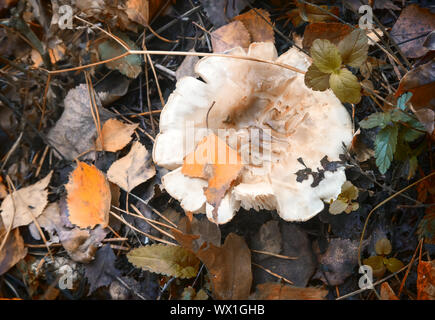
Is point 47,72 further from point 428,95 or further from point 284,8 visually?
point 428,95

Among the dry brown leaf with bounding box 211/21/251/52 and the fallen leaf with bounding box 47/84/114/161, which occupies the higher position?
the dry brown leaf with bounding box 211/21/251/52

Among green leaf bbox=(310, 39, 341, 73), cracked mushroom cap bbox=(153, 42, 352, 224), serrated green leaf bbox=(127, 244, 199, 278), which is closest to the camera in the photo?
green leaf bbox=(310, 39, 341, 73)

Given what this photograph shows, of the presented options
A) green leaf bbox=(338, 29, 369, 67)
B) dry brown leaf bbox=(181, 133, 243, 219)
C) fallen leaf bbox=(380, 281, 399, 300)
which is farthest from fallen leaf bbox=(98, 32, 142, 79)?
fallen leaf bbox=(380, 281, 399, 300)

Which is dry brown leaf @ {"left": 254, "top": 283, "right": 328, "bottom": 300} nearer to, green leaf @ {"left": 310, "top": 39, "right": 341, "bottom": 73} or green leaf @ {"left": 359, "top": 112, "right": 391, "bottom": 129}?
green leaf @ {"left": 359, "top": 112, "right": 391, "bottom": 129}

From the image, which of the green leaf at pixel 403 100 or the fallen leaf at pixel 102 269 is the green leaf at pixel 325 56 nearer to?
the green leaf at pixel 403 100

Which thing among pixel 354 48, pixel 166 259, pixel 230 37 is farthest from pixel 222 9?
pixel 166 259

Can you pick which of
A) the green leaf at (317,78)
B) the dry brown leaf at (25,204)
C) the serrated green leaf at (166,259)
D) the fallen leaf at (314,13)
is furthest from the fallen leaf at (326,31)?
the dry brown leaf at (25,204)
